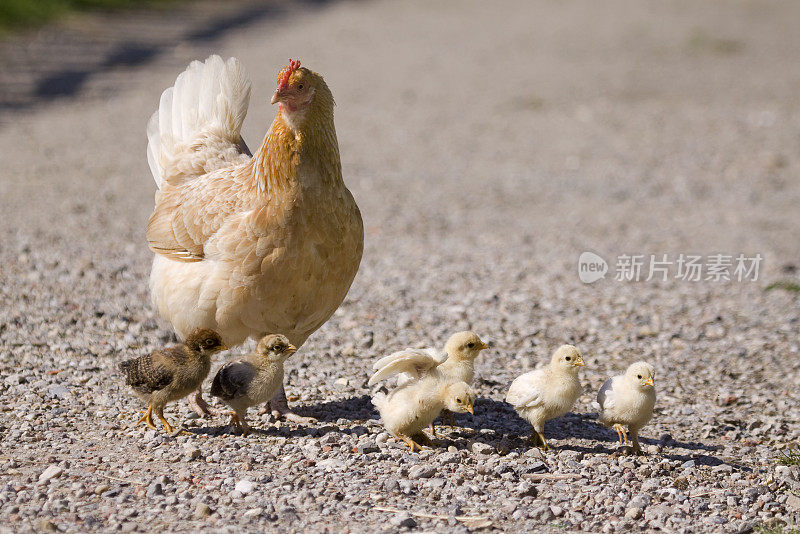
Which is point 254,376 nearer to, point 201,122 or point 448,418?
point 448,418

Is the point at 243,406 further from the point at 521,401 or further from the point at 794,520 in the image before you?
the point at 794,520

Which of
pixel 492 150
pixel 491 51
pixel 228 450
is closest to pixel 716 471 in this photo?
pixel 228 450

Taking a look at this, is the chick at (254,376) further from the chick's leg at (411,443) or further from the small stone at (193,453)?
the chick's leg at (411,443)

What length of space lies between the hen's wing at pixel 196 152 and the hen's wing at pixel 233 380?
0.63 m

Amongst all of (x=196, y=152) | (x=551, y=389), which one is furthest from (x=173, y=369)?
(x=551, y=389)

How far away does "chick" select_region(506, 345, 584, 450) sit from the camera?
4375mm

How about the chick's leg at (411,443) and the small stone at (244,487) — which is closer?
the small stone at (244,487)

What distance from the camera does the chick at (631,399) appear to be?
14.3 feet

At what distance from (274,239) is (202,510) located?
1306 millimetres

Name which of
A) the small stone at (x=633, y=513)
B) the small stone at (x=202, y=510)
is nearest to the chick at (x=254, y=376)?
the small stone at (x=202, y=510)

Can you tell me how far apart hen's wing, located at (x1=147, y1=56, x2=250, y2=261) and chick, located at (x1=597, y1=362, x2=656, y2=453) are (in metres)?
2.14

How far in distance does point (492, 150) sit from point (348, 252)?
8.39 metres

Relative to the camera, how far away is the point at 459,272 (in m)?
7.84

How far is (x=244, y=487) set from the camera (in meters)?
3.93
